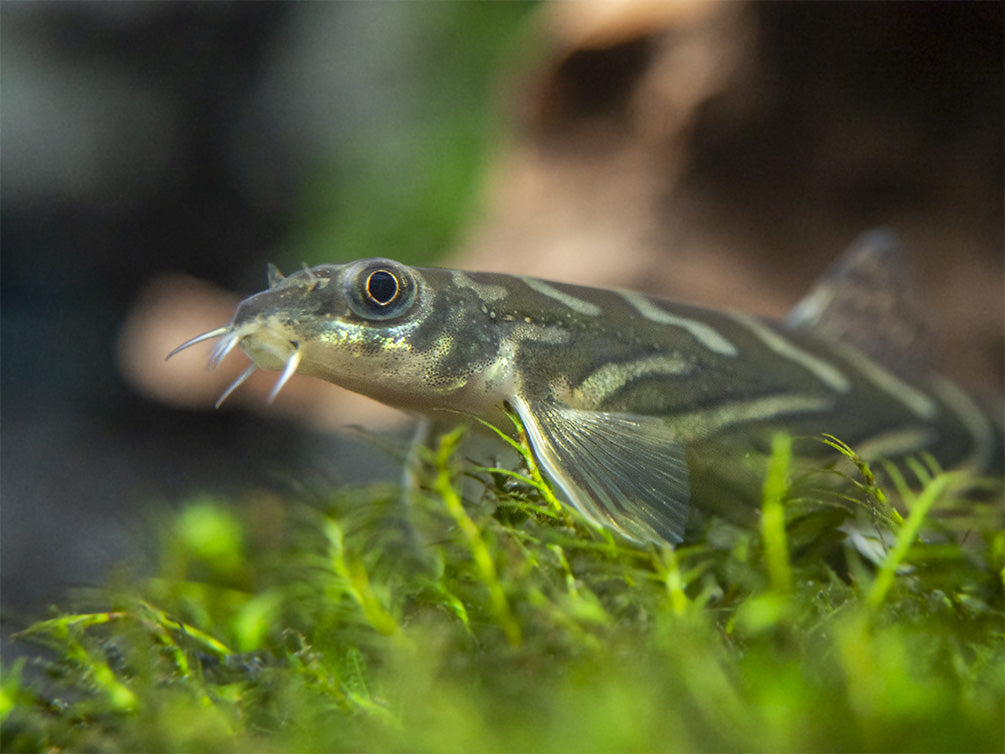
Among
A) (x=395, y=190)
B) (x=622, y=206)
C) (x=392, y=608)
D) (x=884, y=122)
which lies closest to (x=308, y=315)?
(x=392, y=608)

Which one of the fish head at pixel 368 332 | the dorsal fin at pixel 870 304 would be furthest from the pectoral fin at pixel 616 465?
the dorsal fin at pixel 870 304

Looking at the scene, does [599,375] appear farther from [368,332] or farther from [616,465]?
[368,332]

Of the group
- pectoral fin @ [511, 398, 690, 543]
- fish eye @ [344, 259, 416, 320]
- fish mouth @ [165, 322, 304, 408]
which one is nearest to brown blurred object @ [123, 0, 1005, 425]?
pectoral fin @ [511, 398, 690, 543]

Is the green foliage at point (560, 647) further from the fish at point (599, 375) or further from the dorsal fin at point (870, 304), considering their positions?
the dorsal fin at point (870, 304)

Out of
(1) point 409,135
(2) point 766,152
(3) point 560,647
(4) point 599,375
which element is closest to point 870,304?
(2) point 766,152

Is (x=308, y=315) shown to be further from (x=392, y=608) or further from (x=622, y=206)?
(x=622, y=206)

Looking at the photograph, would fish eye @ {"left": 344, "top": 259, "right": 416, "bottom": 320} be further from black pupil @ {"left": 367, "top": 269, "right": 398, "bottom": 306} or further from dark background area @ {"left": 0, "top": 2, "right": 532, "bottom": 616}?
dark background area @ {"left": 0, "top": 2, "right": 532, "bottom": 616}
